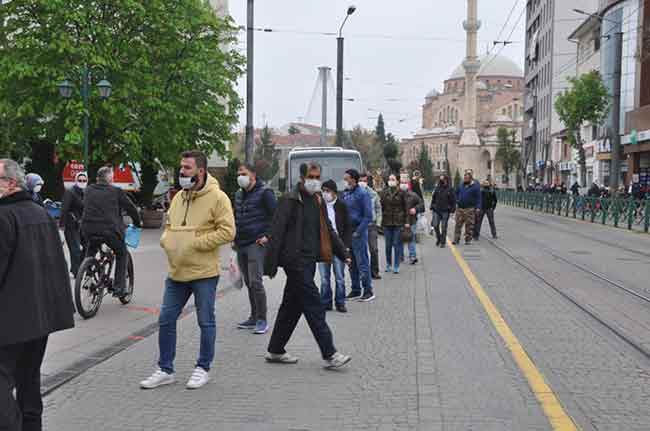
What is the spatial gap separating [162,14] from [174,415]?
69.2 ft

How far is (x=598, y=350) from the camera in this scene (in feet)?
23.5

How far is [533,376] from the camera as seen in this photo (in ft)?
20.1

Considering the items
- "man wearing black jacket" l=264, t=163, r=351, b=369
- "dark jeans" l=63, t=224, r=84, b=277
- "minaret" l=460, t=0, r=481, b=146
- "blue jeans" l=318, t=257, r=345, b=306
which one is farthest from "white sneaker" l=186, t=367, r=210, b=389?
"minaret" l=460, t=0, r=481, b=146

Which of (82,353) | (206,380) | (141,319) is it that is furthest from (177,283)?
(141,319)

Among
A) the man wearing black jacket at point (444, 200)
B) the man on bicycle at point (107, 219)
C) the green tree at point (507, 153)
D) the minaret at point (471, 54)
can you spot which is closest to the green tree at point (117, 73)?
the man wearing black jacket at point (444, 200)

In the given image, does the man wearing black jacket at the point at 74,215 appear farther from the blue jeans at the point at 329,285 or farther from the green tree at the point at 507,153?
the green tree at the point at 507,153

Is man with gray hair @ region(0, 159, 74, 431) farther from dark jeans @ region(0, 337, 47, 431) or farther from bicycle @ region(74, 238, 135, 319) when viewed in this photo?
bicycle @ region(74, 238, 135, 319)

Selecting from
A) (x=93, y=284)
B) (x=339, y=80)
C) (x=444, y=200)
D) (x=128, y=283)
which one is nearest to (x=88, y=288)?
(x=93, y=284)

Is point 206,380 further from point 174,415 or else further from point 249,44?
point 249,44

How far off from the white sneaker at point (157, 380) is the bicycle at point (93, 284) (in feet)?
9.84

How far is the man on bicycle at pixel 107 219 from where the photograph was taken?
30.3ft

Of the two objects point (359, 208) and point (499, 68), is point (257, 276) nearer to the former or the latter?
point (359, 208)

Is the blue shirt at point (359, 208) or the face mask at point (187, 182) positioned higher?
the face mask at point (187, 182)

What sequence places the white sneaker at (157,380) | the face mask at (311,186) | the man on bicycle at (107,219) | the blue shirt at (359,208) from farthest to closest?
1. the blue shirt at (359,208)
2. the man on bicycle at (107,219)
3. the face mask at (311,186)
4. the white sneaker at (157,380)
